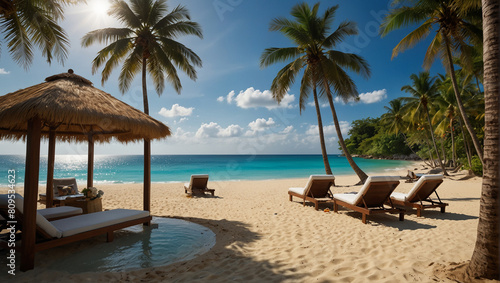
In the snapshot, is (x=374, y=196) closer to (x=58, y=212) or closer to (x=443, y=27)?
(x=58, y=212)

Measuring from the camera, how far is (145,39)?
10.4m

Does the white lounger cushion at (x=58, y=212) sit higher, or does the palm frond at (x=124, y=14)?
the palm frond at (x=124, y=14)

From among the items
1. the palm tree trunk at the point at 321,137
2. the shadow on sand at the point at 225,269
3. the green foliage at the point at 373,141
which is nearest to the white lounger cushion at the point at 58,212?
the shadow on sand at the point at 225,269

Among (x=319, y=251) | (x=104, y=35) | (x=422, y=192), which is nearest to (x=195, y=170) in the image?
(x=104, y=35)

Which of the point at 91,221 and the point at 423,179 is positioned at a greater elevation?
the point at 423,179

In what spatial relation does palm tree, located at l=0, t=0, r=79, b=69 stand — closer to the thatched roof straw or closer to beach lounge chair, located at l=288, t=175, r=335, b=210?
the thatched roof straw

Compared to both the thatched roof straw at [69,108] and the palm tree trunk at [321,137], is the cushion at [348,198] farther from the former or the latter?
the palm tree trunk at [321,137]

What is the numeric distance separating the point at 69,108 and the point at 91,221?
165 centimetres

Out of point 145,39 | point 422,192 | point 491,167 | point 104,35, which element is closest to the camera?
point 491,167

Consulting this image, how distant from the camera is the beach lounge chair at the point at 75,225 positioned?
3154mm

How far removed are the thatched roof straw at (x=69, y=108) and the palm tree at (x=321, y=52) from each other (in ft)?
28.5

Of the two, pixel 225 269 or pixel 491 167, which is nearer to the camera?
pixel 491 167

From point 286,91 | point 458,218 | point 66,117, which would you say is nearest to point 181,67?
point 286,91

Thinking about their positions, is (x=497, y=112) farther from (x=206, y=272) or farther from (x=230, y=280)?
(x=206, y=272)
